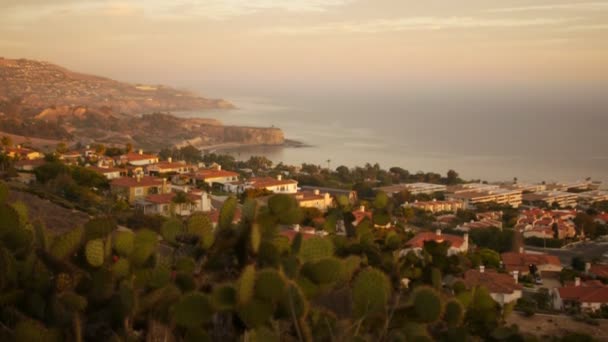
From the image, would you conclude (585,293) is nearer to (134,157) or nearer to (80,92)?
(134,157)

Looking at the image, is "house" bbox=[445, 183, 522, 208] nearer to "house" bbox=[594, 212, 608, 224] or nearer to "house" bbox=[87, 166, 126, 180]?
"house" bbox=[594, 212, 608, 224]

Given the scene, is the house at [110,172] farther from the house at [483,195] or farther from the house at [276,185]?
the house at [483,195]

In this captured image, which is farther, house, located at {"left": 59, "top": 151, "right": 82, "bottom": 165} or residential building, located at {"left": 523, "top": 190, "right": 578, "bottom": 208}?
residential building, located at {"left": 523, "top": 190, "right": 578, "bottom": 208}

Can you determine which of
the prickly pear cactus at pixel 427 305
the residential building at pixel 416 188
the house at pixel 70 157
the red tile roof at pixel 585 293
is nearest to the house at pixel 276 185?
the residential building at pixel 416 188

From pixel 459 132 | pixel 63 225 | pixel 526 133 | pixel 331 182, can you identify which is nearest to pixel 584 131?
pixel 526 133

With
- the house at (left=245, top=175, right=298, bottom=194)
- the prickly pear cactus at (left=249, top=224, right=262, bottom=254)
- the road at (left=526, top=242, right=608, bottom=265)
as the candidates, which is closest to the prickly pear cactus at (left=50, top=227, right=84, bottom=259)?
the prickly pear cactus at (left=249, top=224, right=262, bottom=254)

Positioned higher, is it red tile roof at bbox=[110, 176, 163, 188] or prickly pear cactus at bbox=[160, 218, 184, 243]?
prickly pear cactus at bbox=[160, 218, 184, 243]

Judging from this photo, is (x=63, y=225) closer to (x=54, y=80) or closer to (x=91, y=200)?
(x=91, y=200)
